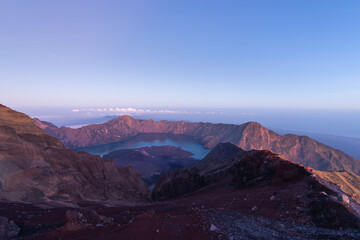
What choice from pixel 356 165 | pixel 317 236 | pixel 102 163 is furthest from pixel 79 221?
pixel 356 165

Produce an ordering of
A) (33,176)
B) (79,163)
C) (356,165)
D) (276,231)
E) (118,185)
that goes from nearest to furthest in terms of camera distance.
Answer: (276,231), (33,176), (79,163), (118,185), (356,165)

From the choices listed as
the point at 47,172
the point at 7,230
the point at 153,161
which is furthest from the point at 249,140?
the point at 7,230

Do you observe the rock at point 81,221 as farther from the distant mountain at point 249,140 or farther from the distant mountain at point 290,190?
the distant mountain at point 249,140

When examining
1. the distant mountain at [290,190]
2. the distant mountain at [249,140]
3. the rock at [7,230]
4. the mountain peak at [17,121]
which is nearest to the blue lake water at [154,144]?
the distant mountain at [249,140]

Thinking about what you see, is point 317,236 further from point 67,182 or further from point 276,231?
point 67,182

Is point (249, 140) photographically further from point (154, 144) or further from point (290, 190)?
point (290, 190)
